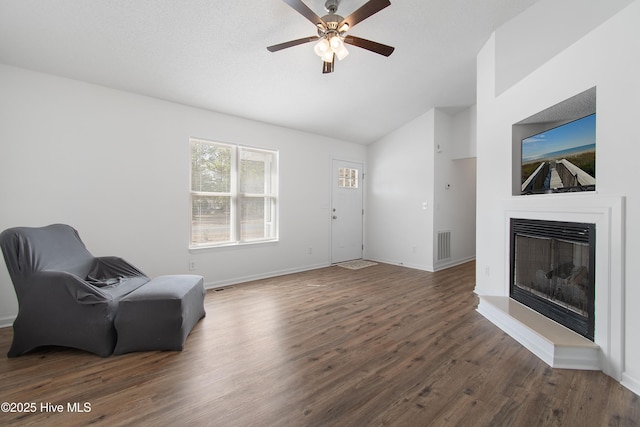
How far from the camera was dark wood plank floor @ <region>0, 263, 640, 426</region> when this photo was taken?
4.82 ft

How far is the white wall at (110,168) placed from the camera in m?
2.68

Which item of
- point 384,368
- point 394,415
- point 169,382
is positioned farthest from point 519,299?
point 169,382

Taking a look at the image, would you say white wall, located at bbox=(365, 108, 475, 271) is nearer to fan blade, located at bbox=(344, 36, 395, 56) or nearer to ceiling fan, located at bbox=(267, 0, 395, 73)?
fan blade, located at bbox=(344, 36, 395, 56)

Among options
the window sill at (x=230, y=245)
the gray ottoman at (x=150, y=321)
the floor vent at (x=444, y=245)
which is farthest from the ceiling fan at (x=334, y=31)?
the floor vent at (x=444, y=245)

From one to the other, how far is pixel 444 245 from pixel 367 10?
14.0 feet

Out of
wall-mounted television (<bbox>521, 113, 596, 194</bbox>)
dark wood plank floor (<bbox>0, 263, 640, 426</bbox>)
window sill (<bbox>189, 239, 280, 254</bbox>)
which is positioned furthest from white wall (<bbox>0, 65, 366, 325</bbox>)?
wall-mounted television (<bbox>521, 113, 596, 194</bbox>)

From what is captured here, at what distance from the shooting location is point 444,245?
17.0ft

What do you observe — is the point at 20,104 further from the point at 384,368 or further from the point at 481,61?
the point at 481,61

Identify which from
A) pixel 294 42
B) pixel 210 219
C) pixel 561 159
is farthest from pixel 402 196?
pixel 294 42

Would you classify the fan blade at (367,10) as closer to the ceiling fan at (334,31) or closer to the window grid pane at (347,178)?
the ceiling fan at (334,31)

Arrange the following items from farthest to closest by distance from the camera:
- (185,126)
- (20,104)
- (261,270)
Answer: (261,270), (185,126), (20,104)

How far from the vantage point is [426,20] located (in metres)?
2.78

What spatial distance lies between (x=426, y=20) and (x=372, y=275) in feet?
11.5

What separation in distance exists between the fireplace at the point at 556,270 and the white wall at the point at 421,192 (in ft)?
6.88
